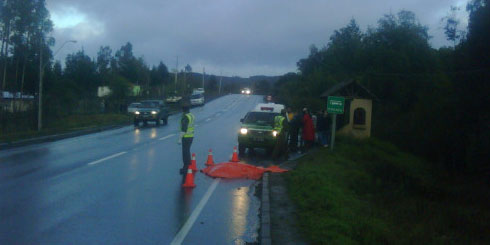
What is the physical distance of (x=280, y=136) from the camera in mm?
18859

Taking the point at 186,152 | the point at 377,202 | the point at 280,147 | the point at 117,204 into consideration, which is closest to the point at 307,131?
the point at 280,147

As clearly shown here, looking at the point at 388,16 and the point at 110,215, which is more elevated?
the point at 388,16

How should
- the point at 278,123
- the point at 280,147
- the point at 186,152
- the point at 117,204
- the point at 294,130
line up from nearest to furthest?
the point at 117,204 < the point at 186,152 < the point at 280,147 < the point at 278,123 < the point at 294,130

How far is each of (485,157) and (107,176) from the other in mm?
16555

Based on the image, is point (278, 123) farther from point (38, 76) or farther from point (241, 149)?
point (38, 76)

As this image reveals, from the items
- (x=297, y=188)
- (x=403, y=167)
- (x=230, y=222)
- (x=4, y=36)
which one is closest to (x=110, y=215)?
(x=230, y=222)

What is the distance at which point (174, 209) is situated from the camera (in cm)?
971

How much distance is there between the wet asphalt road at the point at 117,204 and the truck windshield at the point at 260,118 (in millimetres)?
4101

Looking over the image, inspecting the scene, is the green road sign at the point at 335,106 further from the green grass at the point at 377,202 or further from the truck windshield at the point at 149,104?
the truck windshield at the point at 149,104

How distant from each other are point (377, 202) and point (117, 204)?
6622 mm

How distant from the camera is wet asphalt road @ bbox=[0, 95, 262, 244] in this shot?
25.5ft

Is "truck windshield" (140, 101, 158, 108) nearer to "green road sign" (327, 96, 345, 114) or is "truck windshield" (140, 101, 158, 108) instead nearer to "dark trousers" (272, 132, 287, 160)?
"dark trousers" (272, 132, 287, 160)

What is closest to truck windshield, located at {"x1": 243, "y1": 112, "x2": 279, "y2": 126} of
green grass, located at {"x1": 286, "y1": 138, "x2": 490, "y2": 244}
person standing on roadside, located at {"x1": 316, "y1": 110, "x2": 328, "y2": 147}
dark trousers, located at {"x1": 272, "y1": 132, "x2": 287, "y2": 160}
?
dark trousers, located at {"x1": 272, "y1": 132, "x2": 287, "y2": 160}

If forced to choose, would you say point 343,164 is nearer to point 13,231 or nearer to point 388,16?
point 13,231
